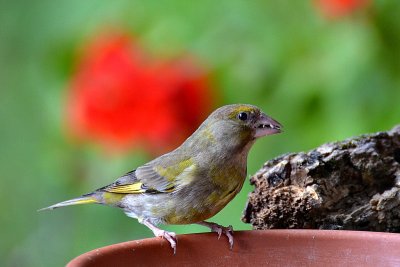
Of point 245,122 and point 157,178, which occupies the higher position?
point 245,122

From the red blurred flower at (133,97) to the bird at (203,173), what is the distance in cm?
55

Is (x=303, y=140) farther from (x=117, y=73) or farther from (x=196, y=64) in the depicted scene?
(x=117, y=73)

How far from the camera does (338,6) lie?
13.3 feet

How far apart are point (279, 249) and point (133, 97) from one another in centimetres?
143

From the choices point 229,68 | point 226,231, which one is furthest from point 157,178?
point 229,68

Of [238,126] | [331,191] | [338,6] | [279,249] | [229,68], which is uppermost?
[338,6]

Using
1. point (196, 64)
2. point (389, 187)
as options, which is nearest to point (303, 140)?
point (196, 64)

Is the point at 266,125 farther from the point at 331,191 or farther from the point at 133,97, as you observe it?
the point at 133,97

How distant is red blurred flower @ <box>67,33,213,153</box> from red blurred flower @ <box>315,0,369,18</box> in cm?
58

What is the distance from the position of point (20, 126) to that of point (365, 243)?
3.38 metres

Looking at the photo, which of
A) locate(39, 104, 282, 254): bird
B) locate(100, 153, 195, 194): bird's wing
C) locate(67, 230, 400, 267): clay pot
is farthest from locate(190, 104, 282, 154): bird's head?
locate(67, 230, 400, 267): clay pot

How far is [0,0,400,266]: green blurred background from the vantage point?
4.18m

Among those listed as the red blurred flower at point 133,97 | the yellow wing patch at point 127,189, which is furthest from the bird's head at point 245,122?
the red blurred flower at point 133,97

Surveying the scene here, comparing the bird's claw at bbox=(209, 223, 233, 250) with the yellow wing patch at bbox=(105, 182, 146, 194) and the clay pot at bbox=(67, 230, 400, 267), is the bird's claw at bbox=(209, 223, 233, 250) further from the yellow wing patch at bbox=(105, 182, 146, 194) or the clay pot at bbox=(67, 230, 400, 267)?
the yellow wing patch at bbox=(105, 182, 146, 194)
